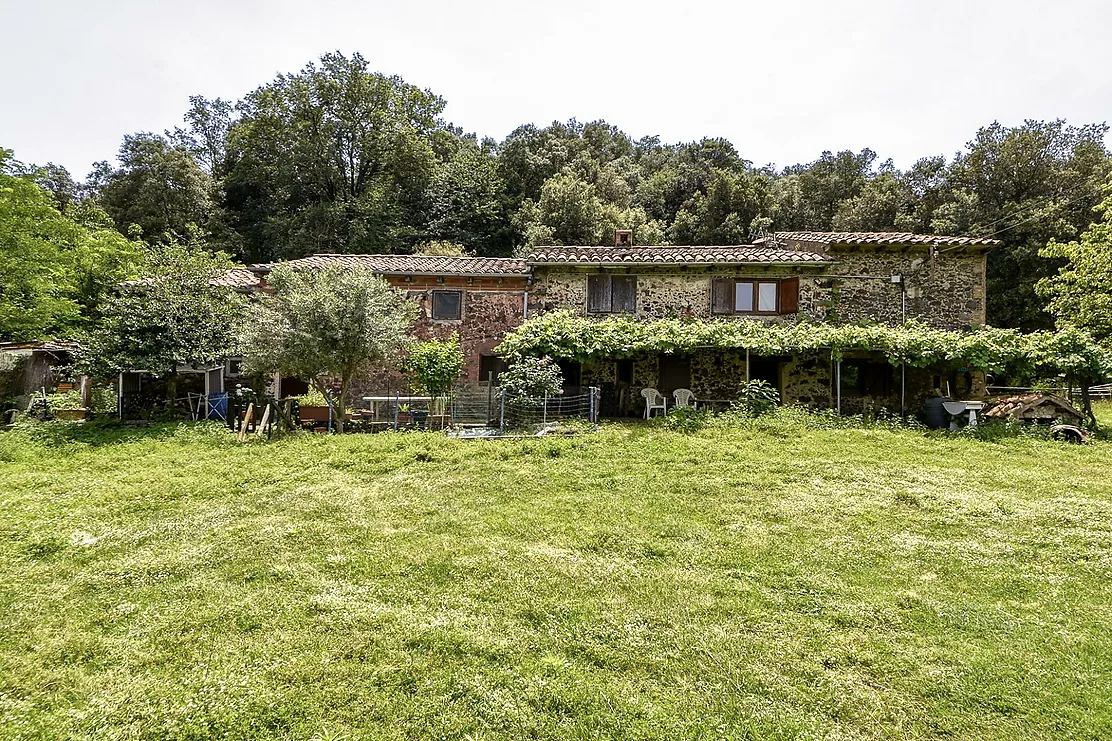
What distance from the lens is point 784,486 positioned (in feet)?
26.4

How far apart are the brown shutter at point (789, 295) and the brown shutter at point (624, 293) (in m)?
4.70

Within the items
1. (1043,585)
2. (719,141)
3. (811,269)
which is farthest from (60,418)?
(719,141)

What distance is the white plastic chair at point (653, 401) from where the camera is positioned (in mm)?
14394

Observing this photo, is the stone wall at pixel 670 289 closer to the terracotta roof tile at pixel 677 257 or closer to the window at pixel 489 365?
the terracotta roof tile at pixel 677 257

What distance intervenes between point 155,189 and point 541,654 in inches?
1577

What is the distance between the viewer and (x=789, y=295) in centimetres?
1600

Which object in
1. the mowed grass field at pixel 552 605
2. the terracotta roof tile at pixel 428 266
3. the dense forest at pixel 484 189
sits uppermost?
the dense forest at pixel 484 189

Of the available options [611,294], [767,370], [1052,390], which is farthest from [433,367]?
[1052,390]

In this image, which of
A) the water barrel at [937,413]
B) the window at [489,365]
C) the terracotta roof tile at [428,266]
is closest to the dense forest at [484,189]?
the terracotta roof tile at [428,266]

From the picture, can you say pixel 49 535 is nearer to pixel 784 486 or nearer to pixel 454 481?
pixel 454 481

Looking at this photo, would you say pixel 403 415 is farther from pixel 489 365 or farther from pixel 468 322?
pixel 468 322

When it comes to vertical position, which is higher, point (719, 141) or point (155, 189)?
point (719, 141)

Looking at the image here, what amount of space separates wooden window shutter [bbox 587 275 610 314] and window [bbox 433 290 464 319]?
4.27 m

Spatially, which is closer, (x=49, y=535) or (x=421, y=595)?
(x=421, y=595)
